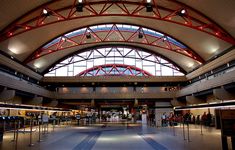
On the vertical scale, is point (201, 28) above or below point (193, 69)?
above

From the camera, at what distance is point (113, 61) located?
1944 inches

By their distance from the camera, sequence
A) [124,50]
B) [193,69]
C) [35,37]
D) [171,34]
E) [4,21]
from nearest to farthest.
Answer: [4,21], [35,37], [171,34], [193,69], [124,50]

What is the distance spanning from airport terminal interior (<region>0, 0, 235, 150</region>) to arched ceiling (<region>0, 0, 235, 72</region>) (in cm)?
13

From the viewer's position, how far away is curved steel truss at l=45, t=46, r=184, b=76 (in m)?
46.8

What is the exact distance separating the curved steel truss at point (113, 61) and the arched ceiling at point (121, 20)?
11.1 m

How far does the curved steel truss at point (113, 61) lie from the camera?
46812 millimetres

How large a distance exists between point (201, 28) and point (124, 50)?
23187 millimetres

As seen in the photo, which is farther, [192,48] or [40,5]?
[192,48]

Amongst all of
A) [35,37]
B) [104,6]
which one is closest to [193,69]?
[104,6]

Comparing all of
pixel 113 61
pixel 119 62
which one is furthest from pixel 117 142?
pixel 119 62

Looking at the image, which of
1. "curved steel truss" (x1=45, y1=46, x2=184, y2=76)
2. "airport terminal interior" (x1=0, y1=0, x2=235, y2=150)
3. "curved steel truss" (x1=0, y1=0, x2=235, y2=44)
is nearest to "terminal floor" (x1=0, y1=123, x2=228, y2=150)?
"airport terminal interior" (x1=0, y1=0, x2=235, y2=150)

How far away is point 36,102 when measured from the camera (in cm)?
3625

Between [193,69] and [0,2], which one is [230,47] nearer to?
[193,69]

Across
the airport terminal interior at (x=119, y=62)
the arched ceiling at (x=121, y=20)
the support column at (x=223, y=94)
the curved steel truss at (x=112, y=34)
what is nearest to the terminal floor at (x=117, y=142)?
the airport terminal interior at (x=119, y=62)
